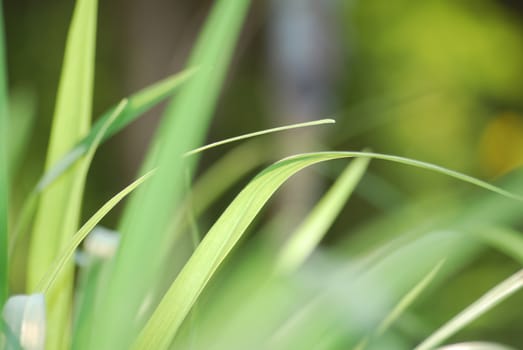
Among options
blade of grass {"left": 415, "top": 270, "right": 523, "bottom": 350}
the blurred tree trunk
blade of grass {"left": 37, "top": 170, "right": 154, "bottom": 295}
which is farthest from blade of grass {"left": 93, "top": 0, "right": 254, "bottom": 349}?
the blurred tree trunk

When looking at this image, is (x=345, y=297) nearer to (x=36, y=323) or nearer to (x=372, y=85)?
(x=36, y=323)

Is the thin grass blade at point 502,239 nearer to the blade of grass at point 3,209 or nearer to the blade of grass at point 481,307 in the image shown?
the blade of grass at point 481,307

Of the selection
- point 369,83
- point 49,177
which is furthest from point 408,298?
point 369,83

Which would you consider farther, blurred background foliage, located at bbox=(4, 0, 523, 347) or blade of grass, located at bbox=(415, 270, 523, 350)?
blurred background foliage, located at bbox=(4, 0, 523, 347)

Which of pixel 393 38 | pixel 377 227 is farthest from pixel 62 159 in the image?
pixel 393 38

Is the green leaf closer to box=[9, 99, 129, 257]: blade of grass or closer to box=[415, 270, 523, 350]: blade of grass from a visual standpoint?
box=[9, 99, 129, 257]: blade of grass

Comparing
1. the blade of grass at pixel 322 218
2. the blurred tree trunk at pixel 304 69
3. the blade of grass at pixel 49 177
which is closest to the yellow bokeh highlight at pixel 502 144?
the blurred tree trunk at pixel 304 69

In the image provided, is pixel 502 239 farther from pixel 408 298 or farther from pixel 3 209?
pixel 3 209
